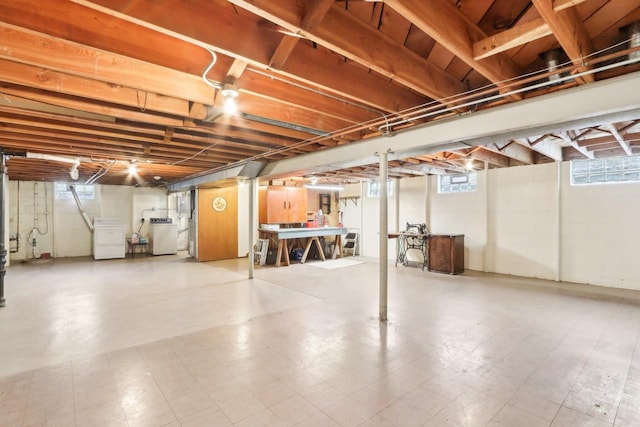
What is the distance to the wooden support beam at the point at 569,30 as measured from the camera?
5.05ft

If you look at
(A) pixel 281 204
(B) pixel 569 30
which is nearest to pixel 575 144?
(B) pixel 569 30

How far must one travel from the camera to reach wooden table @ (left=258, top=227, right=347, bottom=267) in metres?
7.39

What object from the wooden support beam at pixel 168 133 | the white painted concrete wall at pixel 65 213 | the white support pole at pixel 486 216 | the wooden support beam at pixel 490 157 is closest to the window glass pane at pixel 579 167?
the wooden support beam at pixel 490 157

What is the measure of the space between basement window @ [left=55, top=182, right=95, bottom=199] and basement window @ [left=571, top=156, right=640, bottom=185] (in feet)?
40.3

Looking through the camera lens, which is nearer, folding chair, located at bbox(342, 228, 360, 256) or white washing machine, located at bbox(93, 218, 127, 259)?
white washing machine, located at bbox(93, 218, 127, 259)

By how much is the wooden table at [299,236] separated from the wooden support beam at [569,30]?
238 inches

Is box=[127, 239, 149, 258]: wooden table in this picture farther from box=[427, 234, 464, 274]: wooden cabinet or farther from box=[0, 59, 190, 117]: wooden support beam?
box=[427, 234, 464, 274]: wooden cabinet

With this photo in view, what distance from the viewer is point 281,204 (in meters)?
8.41

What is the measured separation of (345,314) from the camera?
3.86 m

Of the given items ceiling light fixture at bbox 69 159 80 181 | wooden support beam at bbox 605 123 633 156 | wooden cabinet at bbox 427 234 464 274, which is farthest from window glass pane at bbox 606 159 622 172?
ceiling light fixture at bbox 69 159 80 181

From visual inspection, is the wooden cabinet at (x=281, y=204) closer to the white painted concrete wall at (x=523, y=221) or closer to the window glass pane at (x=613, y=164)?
the white painted concrete wall at (x=523, y=221)

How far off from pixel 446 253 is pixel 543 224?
6.12ft

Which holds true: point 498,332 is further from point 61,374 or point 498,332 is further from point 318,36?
point 61,374

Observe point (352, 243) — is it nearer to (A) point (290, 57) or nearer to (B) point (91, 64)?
(A) point (290, 57)
